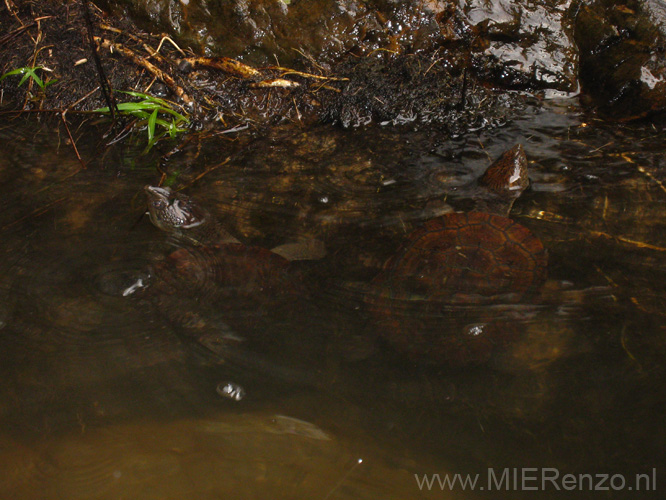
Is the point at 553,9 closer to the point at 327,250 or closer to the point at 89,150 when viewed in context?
the point at 327,250

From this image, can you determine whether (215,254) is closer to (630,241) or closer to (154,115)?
(154,115)

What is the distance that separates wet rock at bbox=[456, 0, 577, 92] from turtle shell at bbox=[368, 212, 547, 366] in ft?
6.65

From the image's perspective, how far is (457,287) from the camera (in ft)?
8.73

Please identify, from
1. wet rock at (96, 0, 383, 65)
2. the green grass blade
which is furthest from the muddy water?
wet rock at (96, 0, 383, 65)

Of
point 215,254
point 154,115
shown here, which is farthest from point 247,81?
point 215,254

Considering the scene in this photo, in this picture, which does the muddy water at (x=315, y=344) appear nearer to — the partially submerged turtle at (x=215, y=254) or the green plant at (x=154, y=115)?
the partially submerged turtle at (x=215, y=254)

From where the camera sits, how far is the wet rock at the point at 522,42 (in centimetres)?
421

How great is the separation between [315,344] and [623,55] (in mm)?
3824

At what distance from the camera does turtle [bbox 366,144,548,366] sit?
A: 8.08 ft

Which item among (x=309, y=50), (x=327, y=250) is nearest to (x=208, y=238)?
(x=327, y=250)

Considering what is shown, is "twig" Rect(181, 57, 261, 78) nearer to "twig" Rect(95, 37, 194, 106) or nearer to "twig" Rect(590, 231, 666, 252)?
"twig" Rect(95, 37, 194, 106)

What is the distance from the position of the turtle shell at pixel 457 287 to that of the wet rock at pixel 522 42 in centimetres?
203

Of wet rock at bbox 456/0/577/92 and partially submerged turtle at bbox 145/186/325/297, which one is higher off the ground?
wet rock at bbox 456/0/577/92

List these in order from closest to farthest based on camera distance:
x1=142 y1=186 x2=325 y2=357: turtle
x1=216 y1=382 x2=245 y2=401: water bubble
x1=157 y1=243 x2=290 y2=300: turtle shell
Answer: x1=216 y1=382 x2=245 y2=401: water bubble → x1=142 y1=186 x2=325 y2=357: turtle → x1=157 y1=243 x2=290 y2=300: turtle shell
